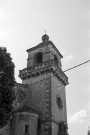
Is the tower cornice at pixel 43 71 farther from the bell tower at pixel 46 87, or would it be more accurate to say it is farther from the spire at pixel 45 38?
the spire at pixel 45 38

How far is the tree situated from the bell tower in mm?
5612

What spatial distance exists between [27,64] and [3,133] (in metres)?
12.4

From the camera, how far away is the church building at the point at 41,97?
77.8 ft

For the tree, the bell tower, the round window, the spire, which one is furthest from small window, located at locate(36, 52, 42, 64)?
the tree

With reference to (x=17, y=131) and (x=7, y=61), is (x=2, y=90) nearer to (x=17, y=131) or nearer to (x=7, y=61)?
(x=7, y=61)

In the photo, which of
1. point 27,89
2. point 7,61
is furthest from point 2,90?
point 27,89

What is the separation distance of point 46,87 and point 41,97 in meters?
1.51

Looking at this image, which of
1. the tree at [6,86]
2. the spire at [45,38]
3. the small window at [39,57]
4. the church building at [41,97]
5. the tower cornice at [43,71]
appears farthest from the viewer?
the spire at [45,38]

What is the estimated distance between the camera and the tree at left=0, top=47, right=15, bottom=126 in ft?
54.5

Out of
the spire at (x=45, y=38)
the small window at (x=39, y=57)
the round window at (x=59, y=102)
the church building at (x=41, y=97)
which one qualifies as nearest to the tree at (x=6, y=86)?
the church building at (x=41, y=97)

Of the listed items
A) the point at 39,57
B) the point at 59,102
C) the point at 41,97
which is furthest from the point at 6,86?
the point at 39,57

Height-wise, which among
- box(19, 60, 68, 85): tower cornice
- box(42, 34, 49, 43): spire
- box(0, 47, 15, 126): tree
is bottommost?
box(0, 47, 15, 126): tree

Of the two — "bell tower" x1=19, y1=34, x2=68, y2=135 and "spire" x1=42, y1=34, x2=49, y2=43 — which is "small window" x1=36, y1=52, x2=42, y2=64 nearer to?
"bell tower" x1=19, y1=34, x2=68, y2=135

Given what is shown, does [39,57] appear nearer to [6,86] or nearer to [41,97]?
[41,97]
